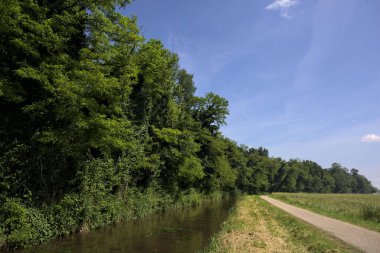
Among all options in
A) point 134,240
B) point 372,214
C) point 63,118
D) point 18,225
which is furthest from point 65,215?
point 372,214

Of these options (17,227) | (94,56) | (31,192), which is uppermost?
(94,56)

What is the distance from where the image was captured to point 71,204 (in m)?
15.9

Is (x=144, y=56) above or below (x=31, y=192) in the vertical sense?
above

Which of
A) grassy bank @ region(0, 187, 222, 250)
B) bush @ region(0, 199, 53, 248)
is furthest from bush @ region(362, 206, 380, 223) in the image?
bush @ region(0, 199, 53, 248)

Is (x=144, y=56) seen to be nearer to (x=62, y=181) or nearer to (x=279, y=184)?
(x=62, y=181)

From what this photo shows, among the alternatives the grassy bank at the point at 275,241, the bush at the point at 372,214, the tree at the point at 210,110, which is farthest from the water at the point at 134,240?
the tree at the point at 210,110

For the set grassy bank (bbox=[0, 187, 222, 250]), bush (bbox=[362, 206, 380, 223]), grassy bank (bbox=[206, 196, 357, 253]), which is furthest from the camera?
bush (bbox=[362, 206, 380, 223])

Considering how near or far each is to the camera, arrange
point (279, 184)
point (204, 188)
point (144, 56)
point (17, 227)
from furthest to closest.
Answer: point (279, 184) < point (204, 188) < point (144, 56) < point (17, 227)

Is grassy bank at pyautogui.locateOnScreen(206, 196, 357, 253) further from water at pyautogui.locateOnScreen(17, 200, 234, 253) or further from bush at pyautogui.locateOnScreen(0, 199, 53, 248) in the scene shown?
bush at pyautogui.locateOnScreen(0, 199, 53, 248)

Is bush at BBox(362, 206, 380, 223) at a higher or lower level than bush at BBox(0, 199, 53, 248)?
higher

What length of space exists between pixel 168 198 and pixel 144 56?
1599cm

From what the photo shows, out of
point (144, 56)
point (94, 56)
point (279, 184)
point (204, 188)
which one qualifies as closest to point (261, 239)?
point (94, 56)

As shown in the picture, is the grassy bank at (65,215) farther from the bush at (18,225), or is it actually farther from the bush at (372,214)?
the bush at (372,214)

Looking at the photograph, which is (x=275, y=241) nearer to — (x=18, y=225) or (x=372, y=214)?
(x=18, y=225)
